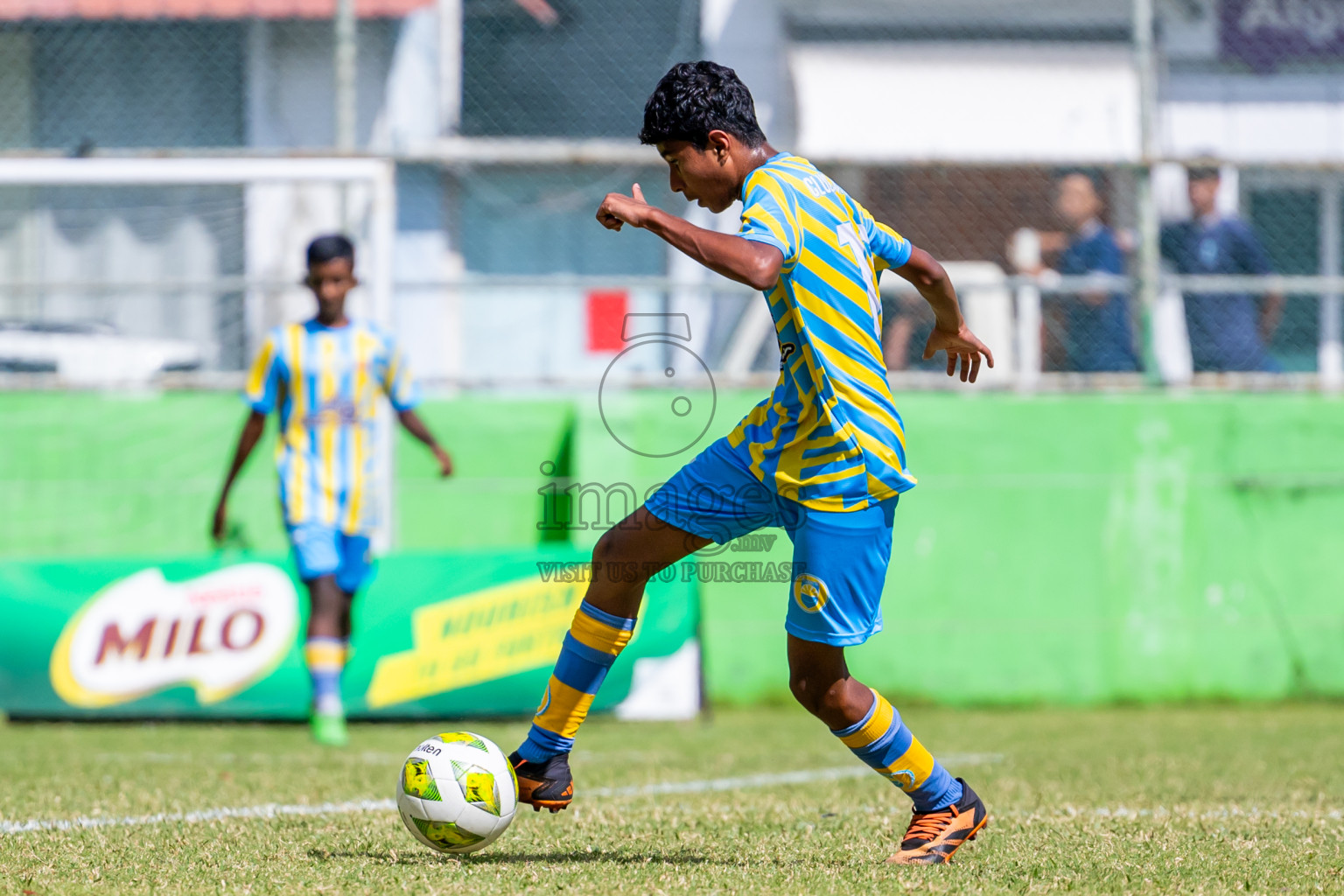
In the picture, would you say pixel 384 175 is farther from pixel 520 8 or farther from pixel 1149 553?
pixel 1149 553

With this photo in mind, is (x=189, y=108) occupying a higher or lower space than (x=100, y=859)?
higher

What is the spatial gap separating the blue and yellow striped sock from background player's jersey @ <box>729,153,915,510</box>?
1.86 ft

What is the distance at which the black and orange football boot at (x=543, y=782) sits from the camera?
13.0 feet

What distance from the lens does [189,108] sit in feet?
31.9

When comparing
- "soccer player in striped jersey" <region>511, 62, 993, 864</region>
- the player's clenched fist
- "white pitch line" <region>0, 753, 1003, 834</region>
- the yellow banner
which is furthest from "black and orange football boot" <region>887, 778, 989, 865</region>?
the yellow banner

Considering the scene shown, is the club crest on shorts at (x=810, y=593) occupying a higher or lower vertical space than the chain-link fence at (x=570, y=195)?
lower

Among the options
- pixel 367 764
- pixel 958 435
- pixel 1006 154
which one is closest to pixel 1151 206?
pixel 1006 154

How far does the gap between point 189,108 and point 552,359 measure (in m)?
2.80

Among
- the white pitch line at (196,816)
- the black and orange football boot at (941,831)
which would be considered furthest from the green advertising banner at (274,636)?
the black and orange football boot at (941,831)

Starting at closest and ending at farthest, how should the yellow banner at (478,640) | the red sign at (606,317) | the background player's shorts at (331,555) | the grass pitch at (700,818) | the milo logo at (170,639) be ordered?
the grass pitch at (700,818), the background player's shorts at (331,555), the milo logo at (170,639), the yellow banner at (478,640), the red sign at (606,317)

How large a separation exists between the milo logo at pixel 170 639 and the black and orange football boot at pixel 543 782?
13.8 feet

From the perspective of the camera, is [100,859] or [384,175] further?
[384,175]

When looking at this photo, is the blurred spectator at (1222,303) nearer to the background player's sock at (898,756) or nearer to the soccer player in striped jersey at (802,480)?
the soccer player in striped jersey at (802,480)

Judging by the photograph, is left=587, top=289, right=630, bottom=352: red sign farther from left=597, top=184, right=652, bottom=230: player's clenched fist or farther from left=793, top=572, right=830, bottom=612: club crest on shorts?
left=597, top=184, right=652, bottom=230: player's clenched fist
